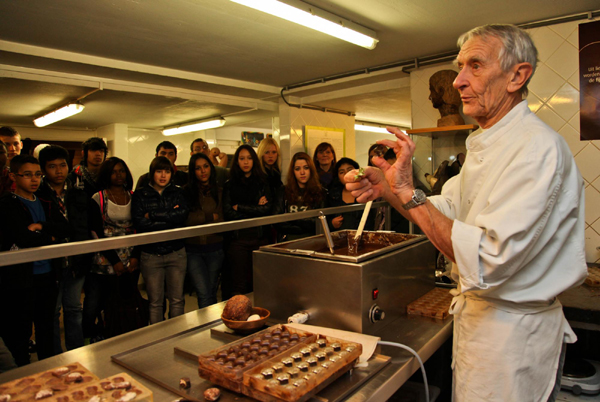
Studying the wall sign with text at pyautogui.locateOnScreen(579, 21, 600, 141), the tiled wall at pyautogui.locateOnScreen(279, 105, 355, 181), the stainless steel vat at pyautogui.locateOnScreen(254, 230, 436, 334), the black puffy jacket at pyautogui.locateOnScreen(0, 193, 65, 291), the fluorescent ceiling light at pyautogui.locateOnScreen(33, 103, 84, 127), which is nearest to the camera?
the stainless steel vat at pyautogui.locateOnScreen(254, 230, 436, 334)

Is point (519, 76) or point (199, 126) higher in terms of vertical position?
point (199, 126)

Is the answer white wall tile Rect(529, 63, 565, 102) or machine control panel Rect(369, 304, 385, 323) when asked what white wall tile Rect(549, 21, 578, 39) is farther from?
machine control panel Rect(369, 304, 385, 323)

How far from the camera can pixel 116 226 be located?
2.74 metres

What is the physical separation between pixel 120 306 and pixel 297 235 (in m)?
1.30

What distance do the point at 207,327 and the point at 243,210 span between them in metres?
1.73

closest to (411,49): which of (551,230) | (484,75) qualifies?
(484,75)

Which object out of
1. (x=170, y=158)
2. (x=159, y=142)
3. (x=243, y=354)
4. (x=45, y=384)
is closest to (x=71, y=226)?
(x=170, y=158)

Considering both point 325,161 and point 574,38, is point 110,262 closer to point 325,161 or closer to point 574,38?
point 325,161

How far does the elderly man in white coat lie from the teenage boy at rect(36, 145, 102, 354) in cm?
213

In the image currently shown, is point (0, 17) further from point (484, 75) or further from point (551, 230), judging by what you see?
point (551, 230)

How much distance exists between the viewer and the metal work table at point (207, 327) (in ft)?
3.34

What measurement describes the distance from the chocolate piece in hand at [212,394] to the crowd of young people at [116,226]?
1753mm

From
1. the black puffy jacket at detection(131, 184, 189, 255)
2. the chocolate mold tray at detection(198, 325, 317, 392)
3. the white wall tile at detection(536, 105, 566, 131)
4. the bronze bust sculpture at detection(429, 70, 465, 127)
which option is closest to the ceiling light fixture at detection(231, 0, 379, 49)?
the bronze bust sculpture at detection(429, 70, 465, 127)

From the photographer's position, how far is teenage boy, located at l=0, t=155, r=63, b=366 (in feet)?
7.13
